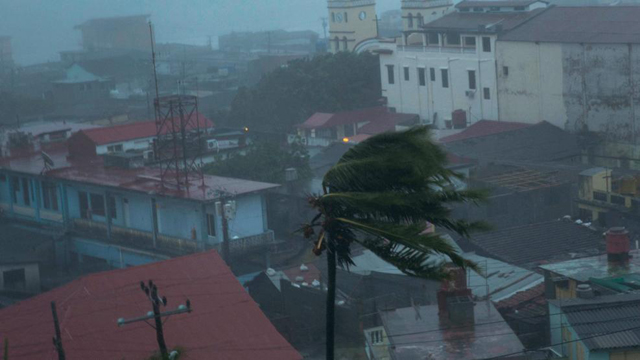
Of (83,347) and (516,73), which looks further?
(516,73)

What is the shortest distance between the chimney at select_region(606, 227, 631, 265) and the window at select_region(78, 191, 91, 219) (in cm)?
1104

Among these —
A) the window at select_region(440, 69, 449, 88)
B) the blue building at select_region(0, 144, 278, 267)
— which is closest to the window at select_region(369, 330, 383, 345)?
the blue building at select_region(0, 144, 278, 267)

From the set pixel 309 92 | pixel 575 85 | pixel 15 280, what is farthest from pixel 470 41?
pixel 15 280

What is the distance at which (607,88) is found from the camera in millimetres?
27219

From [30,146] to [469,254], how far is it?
505 inches

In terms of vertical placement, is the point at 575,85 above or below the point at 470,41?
below

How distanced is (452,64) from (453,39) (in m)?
0.99

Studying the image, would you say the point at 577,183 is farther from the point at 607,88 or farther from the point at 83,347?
the point at 83,347

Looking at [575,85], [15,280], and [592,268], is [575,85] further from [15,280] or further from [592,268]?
[15,280]

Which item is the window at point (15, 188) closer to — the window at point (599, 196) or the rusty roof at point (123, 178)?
the rusty roof at point (123, 178)

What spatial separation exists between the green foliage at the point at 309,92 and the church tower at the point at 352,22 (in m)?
6.61

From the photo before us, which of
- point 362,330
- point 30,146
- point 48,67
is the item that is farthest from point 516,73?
point 48,67

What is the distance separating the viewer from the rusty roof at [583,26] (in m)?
26.9

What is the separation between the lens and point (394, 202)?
5176mm
